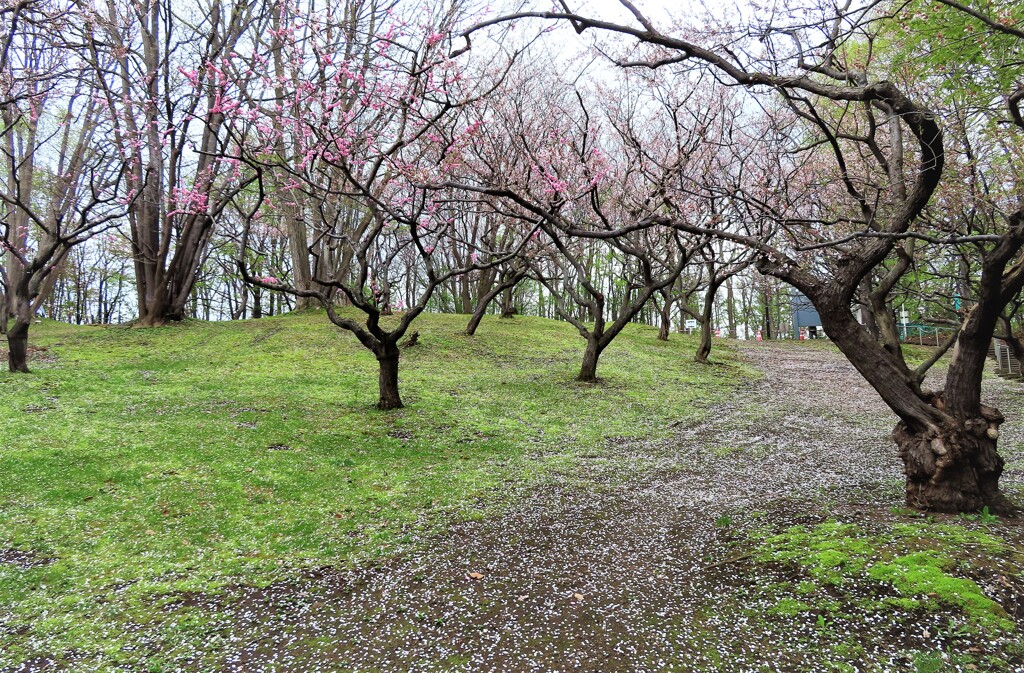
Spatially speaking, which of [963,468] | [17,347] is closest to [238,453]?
[17,347]

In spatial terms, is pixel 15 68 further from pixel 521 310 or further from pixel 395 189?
pixel 521 310

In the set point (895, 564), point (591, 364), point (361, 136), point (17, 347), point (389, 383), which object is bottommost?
point (895, 564)

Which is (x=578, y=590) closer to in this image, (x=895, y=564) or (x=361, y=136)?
(x=895, y=564)

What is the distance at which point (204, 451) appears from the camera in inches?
352

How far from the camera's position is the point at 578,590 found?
5.27 metres

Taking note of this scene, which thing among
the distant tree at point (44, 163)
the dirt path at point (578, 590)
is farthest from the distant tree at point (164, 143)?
the dirt path at point (578, 590)

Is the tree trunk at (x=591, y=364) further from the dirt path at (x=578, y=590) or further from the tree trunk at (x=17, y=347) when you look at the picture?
the tree trunk at (x=17, y=347)

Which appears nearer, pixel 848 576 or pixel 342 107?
pixel 848 576

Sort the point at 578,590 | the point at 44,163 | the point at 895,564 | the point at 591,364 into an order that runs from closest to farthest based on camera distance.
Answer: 1. the point at 895,564
2. the point at 578,590
3. the point at 591,364
4. the point at 44,163

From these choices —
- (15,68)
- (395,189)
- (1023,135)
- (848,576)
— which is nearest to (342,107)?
(395,189)

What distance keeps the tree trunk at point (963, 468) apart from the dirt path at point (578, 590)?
29.2 inches

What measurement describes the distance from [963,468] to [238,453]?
32.5 feet

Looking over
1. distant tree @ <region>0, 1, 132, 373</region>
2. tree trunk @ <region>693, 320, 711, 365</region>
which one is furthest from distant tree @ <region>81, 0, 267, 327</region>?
tree trunk @ <region>693, 320, 711, 365</region>

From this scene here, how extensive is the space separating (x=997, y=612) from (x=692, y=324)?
55.0 m
